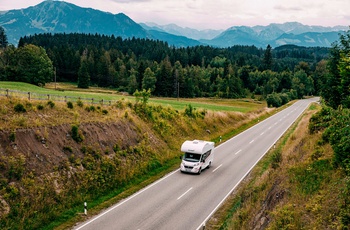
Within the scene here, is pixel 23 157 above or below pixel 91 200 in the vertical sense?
above

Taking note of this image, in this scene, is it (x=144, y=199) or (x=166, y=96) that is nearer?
(x=144, y=199)

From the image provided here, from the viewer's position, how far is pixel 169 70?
4144 inches

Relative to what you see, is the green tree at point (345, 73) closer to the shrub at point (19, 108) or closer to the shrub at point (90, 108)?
the shrub at point (90, 108)

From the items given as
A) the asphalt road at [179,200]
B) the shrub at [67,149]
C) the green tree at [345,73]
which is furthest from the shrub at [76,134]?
the green tree at [345,73]

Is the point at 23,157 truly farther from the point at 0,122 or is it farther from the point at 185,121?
the point at 185,121

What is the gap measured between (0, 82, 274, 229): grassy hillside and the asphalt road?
1.18 meters

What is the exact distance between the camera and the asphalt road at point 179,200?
1642 cm

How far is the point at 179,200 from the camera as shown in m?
19.8

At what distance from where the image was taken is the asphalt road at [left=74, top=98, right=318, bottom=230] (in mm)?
16422

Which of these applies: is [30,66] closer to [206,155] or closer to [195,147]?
[195,147]

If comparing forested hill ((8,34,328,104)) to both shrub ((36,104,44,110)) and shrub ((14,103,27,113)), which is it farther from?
shrub ((14,103,27,113))

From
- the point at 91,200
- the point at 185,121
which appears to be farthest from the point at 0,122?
the point at 185,121

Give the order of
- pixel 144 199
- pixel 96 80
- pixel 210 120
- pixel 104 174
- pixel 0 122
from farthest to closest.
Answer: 1. pixel 96 80
2. pixel 210 120
3. pixel 104 174
4. pixel 144 199
5. pixel 0 122

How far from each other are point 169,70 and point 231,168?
266 ft
